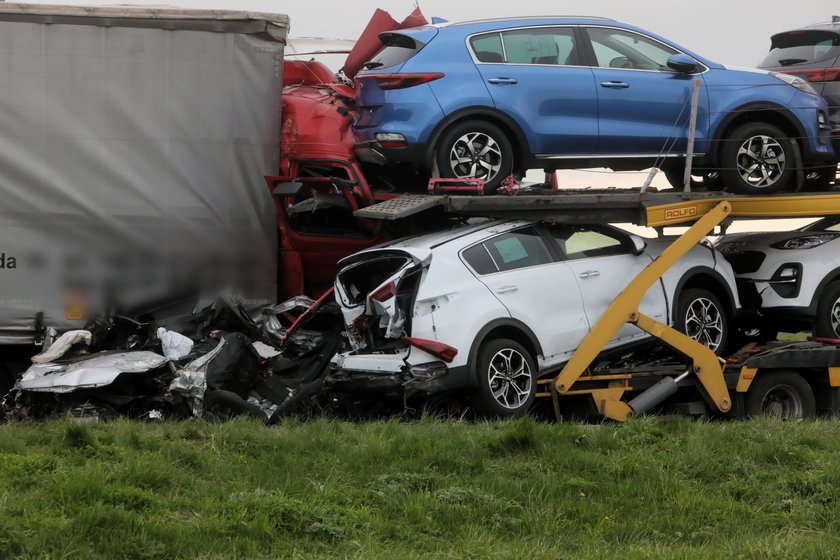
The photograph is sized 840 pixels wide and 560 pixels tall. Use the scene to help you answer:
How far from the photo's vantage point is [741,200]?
38.1 feet

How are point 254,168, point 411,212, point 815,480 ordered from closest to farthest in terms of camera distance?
point 815,480
point 411,212
point 254,168

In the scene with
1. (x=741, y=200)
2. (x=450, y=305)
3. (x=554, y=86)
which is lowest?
(x=450, y=305)

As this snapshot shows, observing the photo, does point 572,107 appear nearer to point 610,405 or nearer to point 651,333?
point 651,333

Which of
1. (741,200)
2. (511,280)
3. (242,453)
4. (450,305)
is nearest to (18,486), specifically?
(242,453)

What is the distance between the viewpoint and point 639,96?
11.7m

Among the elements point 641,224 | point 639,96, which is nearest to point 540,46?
point 639,96

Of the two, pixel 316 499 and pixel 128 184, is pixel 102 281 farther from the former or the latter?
pixel 316 499

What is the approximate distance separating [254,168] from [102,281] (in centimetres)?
189

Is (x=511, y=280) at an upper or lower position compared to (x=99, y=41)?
lower

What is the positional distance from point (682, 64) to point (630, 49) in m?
0.52

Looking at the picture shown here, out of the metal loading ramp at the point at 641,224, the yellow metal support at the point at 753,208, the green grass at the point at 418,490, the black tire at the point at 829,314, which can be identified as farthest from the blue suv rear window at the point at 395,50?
the black tire at the point at 829,314

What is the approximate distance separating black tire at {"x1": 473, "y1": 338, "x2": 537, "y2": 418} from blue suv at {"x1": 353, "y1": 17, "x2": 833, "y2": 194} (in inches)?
79.3

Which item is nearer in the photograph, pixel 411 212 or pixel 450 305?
pixel 450 305

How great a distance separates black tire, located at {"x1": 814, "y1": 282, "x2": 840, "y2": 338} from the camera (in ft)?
38.8
